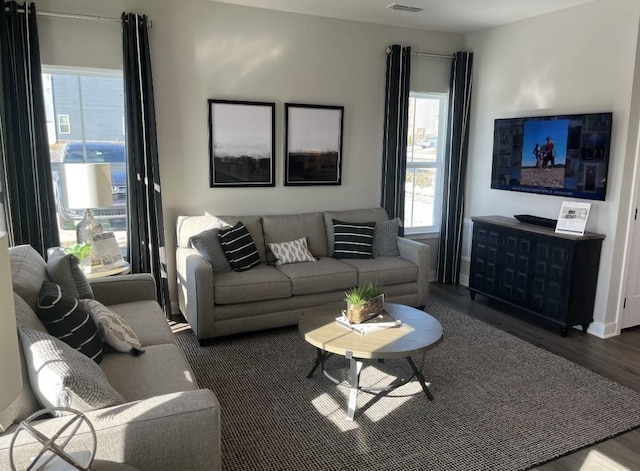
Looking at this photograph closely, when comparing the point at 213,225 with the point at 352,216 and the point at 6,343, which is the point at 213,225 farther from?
the point at 6,343

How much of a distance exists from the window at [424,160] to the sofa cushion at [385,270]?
1141 mm

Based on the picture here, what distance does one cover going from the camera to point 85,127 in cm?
406

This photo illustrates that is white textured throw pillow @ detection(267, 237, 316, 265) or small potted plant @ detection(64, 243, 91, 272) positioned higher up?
small potted plant @ detection(64, 243, 91, 272)

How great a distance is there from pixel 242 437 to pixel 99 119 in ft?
9.40

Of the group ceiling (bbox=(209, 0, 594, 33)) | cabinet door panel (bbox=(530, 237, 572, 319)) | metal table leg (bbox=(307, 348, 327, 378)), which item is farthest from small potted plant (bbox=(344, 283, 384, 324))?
ceiling (bbox=(209, 0, 594, 33))

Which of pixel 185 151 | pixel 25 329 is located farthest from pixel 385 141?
pixel 25 329

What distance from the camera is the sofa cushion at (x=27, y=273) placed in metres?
2.30

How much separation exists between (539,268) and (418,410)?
2062mm

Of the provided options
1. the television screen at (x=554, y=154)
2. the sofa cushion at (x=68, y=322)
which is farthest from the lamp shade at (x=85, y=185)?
the television screen at (x=554, y=154)

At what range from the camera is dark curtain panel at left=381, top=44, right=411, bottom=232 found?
5051mm

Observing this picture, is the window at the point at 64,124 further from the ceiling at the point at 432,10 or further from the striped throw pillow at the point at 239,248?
the ceiling at the point at 432,10

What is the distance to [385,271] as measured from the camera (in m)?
4.41

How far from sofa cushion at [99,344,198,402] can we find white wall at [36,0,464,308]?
6.92ft

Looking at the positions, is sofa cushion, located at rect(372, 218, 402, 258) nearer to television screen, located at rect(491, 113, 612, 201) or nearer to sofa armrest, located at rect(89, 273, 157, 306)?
television screen, located at rect(491, 113, 612, 201)
